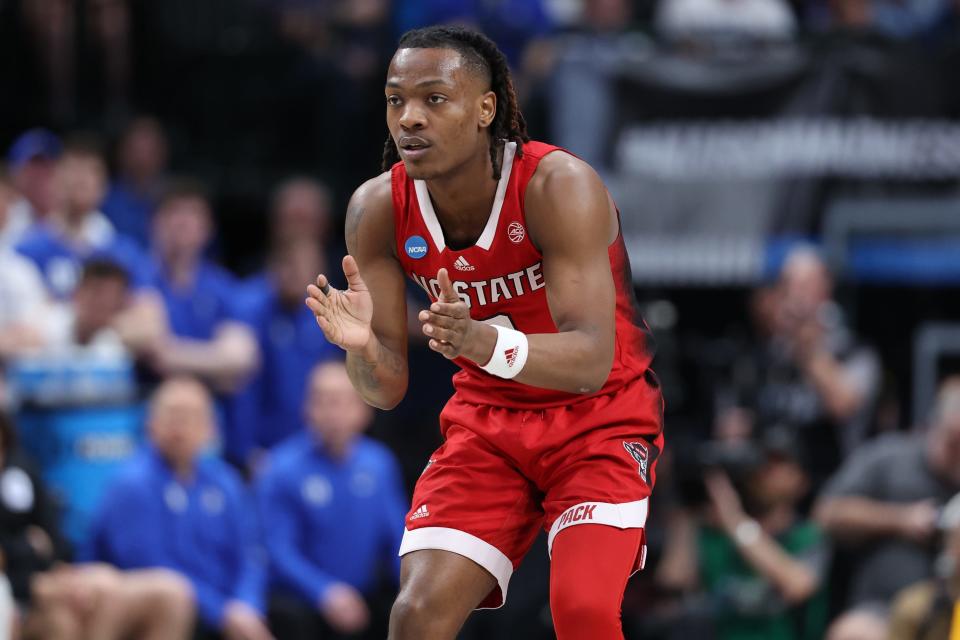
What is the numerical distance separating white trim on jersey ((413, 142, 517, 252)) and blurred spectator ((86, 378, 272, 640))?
12.2ft

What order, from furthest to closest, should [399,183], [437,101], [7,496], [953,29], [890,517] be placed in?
[953,29] → [890,517] → [7,496] → [399,183] → [437,101]

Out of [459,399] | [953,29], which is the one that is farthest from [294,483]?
[953,29]

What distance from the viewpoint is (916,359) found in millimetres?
10336

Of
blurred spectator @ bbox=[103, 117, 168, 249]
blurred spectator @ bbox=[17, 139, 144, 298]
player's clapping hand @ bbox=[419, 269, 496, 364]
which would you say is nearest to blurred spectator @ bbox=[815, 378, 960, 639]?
blurred spectator @ bbox=[17, 139, 144, 298]

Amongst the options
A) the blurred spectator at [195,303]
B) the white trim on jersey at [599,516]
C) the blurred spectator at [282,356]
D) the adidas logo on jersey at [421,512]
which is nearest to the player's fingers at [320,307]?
the adidas logo on jersey at [421,512]

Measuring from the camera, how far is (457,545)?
4.87m

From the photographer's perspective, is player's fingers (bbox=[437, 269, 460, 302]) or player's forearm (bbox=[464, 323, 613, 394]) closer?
player's fingers (bbox=[437, 269, 460, 302])

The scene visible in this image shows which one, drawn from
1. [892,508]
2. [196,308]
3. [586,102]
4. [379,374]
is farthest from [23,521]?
[586,102]

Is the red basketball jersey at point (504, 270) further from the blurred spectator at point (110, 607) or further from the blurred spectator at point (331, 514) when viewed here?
the blurred spectator at point (331, 514)

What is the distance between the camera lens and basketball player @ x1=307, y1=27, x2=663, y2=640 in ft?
15.3

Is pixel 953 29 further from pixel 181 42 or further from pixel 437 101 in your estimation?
pixel 437 101

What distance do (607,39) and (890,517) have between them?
13.0 ft

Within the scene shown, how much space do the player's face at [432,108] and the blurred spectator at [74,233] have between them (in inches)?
176

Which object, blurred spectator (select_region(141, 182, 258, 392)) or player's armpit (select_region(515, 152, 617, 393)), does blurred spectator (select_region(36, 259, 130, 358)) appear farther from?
player's armpit (select_region(515, 152, 617, 393))
